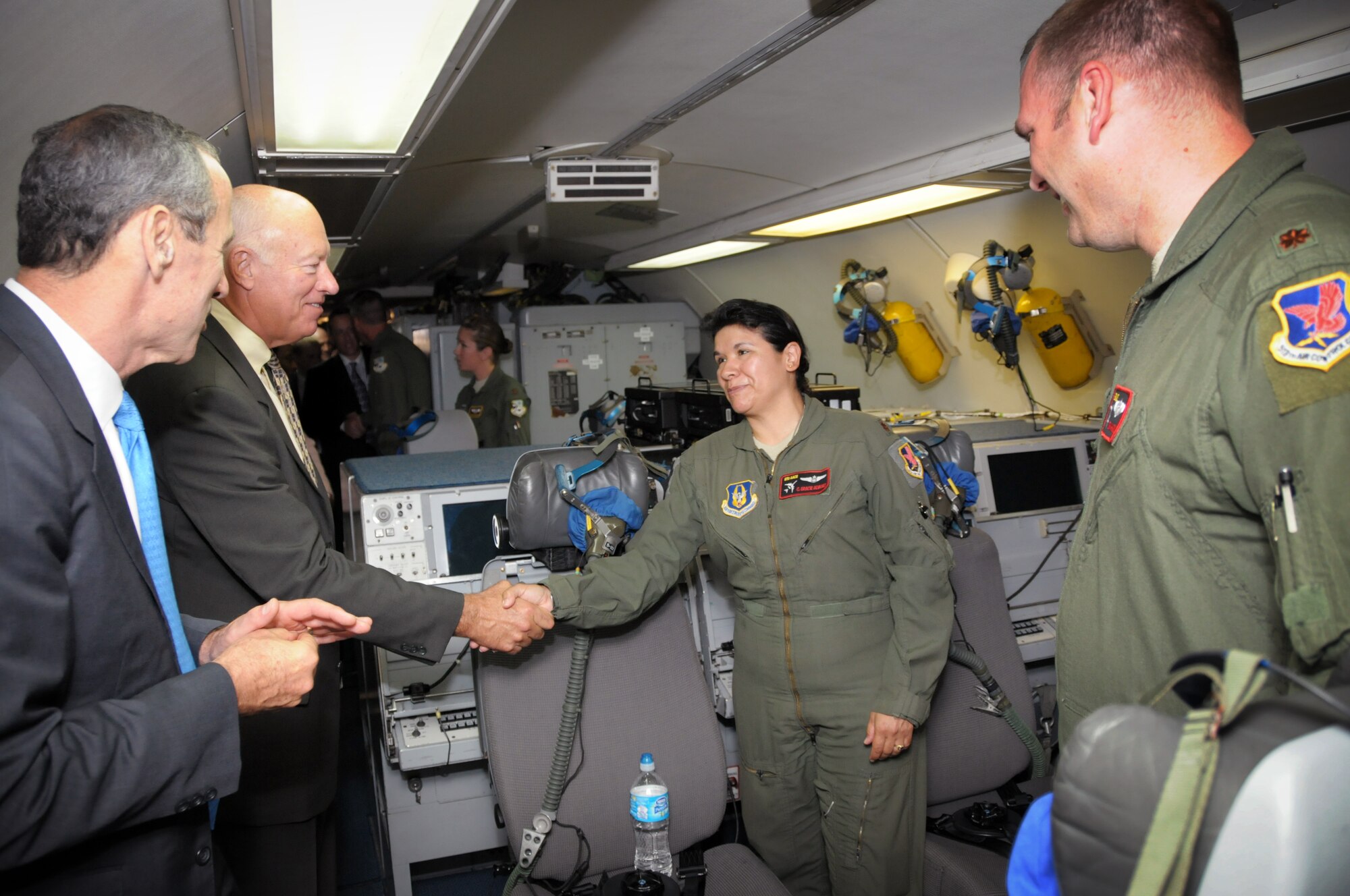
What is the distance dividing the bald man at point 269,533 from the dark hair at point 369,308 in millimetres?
5396

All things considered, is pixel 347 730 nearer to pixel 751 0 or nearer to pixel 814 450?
pixel 814 450


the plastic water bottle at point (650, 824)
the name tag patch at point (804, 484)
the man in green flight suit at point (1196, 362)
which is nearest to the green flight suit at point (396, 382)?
the name tag patch at point (804, 484)

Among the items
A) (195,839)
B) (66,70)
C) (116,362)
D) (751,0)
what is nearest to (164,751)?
(195,839)

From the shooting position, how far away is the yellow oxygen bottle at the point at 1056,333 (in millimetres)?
5273

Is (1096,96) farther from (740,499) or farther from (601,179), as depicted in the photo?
(601,179)

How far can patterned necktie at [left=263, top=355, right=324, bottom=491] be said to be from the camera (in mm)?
2299

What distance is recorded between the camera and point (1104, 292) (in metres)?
5.16

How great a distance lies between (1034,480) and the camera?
4.04 meters

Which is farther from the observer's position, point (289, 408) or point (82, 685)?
point (289, 408)

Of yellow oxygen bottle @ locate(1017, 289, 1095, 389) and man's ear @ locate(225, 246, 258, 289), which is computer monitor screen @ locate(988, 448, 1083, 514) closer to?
yellow oxygen bottle @ locate(1017, 289, 1095, 389)

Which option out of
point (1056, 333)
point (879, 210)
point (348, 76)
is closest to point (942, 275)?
point (879, 210)

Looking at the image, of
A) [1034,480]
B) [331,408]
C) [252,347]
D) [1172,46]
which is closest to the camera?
[1172,46]

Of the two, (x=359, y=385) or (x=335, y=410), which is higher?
(x=359, y=385)

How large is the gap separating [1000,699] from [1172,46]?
2.35 metres
